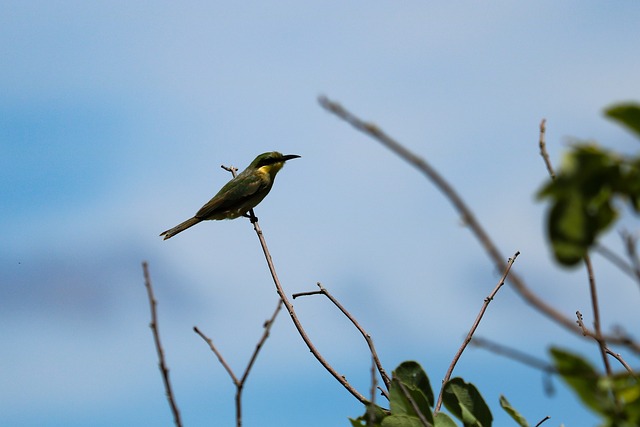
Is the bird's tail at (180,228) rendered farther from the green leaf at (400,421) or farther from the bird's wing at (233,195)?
the green leaf at (400,421)

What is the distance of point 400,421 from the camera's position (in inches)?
100

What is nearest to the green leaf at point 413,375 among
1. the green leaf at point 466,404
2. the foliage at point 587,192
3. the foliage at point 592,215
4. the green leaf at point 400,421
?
the green leaf at point 466,404

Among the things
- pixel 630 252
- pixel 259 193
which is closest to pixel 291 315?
pixel 630 252

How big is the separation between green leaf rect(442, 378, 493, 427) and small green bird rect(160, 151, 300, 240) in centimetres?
1093

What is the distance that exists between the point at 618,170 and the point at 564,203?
155 mm

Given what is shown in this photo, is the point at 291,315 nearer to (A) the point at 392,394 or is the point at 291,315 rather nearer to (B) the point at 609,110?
(A) the point at 392,394

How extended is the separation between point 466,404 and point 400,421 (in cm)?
24

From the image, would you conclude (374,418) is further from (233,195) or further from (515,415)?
(233,195)

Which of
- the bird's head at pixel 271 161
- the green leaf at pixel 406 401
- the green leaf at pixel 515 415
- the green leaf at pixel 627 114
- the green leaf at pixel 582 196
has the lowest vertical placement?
the green leaf at pixel 515 415

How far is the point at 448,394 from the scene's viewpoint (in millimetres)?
2695

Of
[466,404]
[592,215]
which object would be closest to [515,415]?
[466,404]

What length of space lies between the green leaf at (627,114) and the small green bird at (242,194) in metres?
12.0

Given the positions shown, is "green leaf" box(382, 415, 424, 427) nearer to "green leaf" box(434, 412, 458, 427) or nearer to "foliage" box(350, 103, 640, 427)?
"green leaf" box(434, 412, 458, 427)

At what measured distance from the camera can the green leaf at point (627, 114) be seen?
1.56 m
